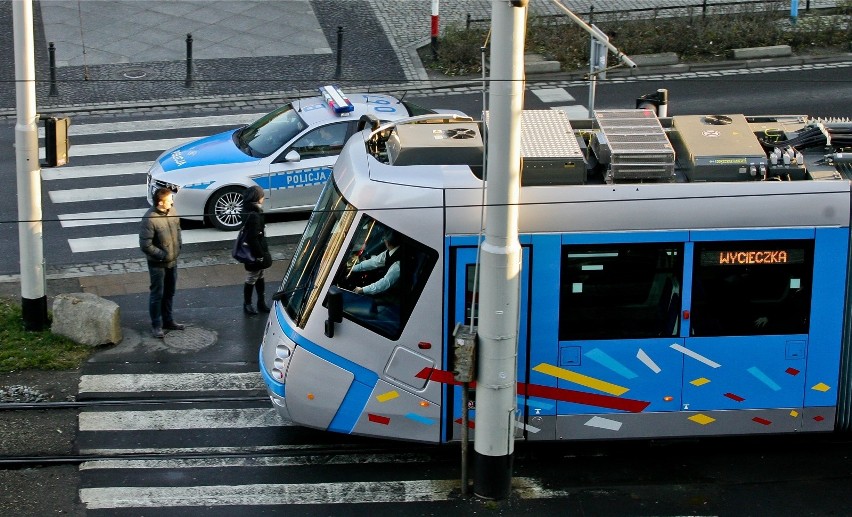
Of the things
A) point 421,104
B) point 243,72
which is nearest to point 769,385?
point 421,104

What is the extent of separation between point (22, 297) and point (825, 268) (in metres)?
8.09

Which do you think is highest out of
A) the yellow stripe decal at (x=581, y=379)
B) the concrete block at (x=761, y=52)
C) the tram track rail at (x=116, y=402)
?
the concrete block at (x=761, y=52)

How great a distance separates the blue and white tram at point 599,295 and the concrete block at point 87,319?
301 centimetres

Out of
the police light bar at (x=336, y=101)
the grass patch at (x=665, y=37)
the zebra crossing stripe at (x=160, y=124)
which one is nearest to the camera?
the police light bar at (x=336, y=101)

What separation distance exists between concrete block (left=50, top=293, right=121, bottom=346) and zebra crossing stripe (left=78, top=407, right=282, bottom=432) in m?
1.48

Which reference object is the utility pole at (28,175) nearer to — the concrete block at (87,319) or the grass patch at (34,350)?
the grass patch at (34,350)

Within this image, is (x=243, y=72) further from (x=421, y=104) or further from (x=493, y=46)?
(x=493, y=46)

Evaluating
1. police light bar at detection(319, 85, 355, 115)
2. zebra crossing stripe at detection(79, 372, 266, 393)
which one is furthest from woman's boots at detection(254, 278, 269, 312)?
police light bar at detection(319, 85, 355, 115)

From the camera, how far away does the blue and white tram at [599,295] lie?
10.7 metres

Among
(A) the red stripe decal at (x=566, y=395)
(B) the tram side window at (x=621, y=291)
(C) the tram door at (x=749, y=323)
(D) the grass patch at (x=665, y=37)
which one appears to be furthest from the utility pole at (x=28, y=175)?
(D) the grass patch at (x=665, y=37)

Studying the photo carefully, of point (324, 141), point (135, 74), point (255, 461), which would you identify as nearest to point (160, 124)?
point (135, 74)

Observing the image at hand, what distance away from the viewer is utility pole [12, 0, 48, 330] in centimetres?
1327

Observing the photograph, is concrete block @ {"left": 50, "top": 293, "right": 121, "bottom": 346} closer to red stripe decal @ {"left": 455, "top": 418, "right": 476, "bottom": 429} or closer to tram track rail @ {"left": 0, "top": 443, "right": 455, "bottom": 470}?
tram track rail @ {"left": 0, "top": 443, "right": 455, "bottom": 470}

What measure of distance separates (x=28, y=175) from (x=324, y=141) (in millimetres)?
4612
